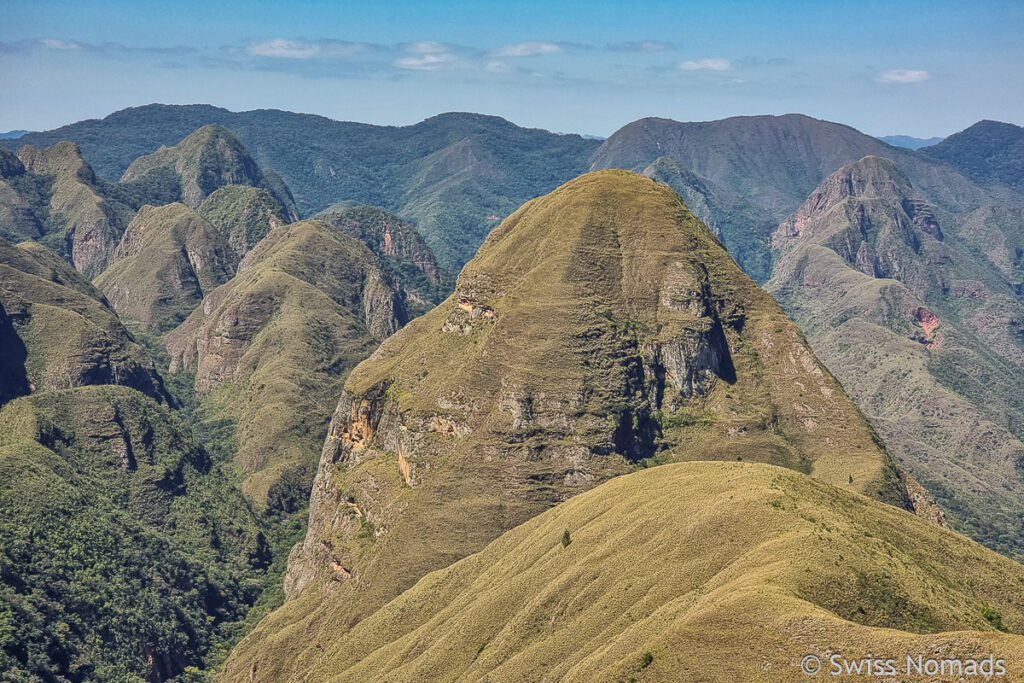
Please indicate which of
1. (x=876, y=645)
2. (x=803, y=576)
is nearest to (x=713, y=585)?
(x=803, y=576)

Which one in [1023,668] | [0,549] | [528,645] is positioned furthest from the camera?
[0,549]

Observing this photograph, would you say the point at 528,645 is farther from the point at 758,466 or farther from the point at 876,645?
the point at 876,645

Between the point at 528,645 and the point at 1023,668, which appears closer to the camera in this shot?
the point at 1023,668

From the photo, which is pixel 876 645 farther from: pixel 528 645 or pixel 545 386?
pixel 545 386

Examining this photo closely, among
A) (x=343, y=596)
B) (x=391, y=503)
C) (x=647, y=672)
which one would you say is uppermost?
(x=647, y=672)

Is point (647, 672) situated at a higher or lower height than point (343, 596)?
higher

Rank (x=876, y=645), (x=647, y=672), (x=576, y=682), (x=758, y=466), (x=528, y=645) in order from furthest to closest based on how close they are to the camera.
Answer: (x=758, y=466) → (x=528, y=645) → (x=576, y=682) → (x=647, y=672) → (x=876, y=645)

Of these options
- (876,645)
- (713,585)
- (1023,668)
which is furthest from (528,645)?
(1023,668)
